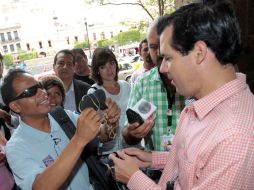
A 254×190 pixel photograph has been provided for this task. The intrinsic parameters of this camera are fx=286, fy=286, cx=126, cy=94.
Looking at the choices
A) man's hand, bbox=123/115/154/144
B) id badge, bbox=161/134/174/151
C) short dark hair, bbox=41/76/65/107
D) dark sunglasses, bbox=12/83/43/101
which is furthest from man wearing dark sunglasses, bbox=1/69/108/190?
short dark hair, bbox=41/76/65/107

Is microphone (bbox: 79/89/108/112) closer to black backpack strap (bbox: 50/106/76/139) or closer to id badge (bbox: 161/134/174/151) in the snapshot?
black backpack strap (bbox: 50/106/76/139)

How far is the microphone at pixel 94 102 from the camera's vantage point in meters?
1.89

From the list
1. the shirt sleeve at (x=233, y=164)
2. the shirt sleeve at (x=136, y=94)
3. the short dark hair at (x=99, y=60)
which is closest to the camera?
the shirt sleeve at (x=233, y=164)

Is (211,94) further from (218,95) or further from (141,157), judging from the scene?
(141,157)

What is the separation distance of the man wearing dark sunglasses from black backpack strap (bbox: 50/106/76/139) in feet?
0.10

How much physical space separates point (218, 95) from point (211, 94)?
33mm

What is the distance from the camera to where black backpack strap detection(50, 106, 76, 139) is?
6.95ft

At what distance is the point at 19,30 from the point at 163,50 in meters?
71.4

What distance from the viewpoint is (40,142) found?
1973 millimetres

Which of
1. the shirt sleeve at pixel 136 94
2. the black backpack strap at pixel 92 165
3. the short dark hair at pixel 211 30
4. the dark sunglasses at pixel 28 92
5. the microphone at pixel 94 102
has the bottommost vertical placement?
the black backpack strap at pixel 92 165

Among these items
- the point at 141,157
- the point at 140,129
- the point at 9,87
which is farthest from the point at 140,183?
the point at 9,87

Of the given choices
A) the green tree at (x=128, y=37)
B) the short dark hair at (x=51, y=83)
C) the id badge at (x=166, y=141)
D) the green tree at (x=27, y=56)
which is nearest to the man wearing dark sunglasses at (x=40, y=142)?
the id badge at (x=166, y=141)

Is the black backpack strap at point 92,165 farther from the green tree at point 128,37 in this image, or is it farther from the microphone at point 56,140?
the green tree at point 128,37

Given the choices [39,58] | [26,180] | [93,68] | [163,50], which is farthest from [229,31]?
[39,58]
